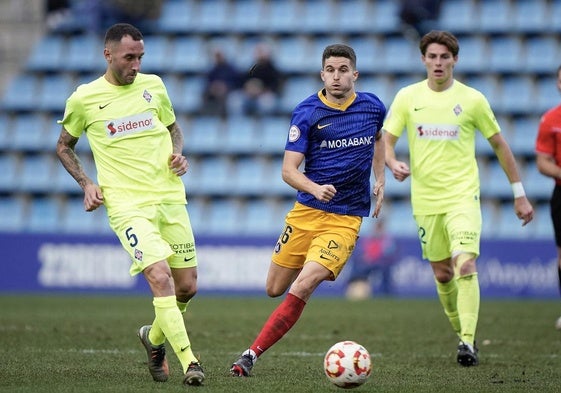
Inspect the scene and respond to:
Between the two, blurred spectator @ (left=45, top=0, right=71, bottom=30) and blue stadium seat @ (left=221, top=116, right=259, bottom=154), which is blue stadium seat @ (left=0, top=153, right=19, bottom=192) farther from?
blue stadium seat @ (left=221, top=116, right=259, bottom=154)

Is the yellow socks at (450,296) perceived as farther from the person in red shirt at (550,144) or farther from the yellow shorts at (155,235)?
the yellow shorts at (155,235)

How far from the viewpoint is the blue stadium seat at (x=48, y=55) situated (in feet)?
77.9

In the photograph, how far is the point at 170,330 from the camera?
23.8 feet

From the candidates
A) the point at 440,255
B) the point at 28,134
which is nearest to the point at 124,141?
the point at 440,255

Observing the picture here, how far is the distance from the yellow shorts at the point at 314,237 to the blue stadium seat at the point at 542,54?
15.2m

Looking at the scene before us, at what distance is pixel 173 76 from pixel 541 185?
8.12 metres

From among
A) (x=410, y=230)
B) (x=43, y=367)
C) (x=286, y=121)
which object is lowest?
(x=43, y=367)

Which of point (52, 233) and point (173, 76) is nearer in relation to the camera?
point (52, 233)

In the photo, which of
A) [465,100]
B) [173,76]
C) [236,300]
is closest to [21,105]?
[173,76]

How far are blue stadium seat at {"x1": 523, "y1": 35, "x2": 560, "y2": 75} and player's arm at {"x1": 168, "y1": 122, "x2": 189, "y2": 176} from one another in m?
15.5

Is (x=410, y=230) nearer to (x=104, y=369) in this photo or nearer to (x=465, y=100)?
(x=465, y=100)

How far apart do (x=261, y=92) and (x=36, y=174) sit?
5.00 m

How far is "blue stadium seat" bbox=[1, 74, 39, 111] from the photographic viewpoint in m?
23.1

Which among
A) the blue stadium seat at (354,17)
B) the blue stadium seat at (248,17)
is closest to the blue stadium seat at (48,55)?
the blue stadium seat at (248,17)
